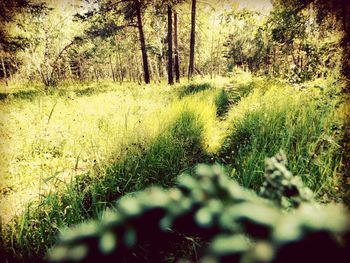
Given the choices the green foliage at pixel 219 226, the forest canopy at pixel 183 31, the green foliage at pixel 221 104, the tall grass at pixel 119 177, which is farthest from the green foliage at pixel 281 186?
the green foliage at pixel 221 104

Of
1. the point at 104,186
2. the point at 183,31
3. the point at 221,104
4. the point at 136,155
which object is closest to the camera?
the point at 104,186

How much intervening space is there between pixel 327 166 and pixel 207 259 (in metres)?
2.83

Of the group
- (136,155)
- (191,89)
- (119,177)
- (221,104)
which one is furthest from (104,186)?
(191,89)

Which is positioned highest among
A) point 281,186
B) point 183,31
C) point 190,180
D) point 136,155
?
point 183,31

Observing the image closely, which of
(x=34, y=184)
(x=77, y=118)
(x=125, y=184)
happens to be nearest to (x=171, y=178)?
(x=125, y=184)

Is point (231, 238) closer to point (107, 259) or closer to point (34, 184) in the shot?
point (107, 259)

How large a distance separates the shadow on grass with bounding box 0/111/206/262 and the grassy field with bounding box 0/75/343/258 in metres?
0.01

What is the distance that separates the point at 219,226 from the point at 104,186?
2697 mm

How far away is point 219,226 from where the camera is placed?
1.90 feet

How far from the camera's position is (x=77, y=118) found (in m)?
5.90

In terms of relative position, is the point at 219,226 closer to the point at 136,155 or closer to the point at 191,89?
the point at 136,155

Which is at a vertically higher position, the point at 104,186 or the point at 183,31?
the point at 183,31

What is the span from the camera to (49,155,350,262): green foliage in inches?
18.9

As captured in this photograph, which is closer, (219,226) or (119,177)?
(219,226)
